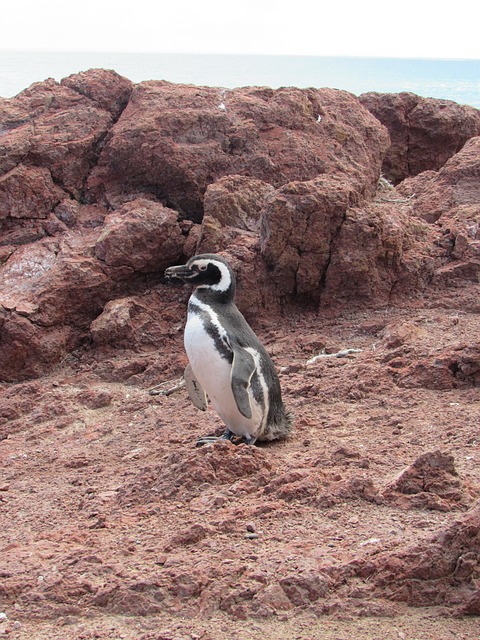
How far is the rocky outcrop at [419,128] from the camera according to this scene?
34.6ft

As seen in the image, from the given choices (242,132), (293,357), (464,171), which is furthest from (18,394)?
(464,171)

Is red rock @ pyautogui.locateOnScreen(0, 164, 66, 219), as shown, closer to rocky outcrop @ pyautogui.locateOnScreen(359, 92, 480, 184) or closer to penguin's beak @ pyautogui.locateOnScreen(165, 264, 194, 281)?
penguin's beak @ pyautogui.locateOnScreen(165, 264, 194, 281)

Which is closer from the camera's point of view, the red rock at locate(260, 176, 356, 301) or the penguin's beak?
the penguin's beak

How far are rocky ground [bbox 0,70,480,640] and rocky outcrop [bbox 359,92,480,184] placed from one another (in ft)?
7.71

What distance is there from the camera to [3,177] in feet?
21.5

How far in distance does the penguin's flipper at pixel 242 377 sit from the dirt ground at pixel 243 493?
30 centimetres

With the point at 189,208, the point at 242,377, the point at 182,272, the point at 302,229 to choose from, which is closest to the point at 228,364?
the point at 242,377

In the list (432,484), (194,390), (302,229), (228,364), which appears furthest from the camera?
(302,229)

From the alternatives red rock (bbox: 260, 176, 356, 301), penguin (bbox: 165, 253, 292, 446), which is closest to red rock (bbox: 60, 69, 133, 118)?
red rock (bbox: 260, 176, 356, 301)

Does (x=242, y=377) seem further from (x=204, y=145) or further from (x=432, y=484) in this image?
(x=204, y=145)

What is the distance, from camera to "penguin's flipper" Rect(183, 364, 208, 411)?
4.74 metres

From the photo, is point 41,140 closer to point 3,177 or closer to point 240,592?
point 3,177

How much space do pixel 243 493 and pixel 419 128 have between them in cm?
836

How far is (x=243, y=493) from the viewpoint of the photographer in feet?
11.1
